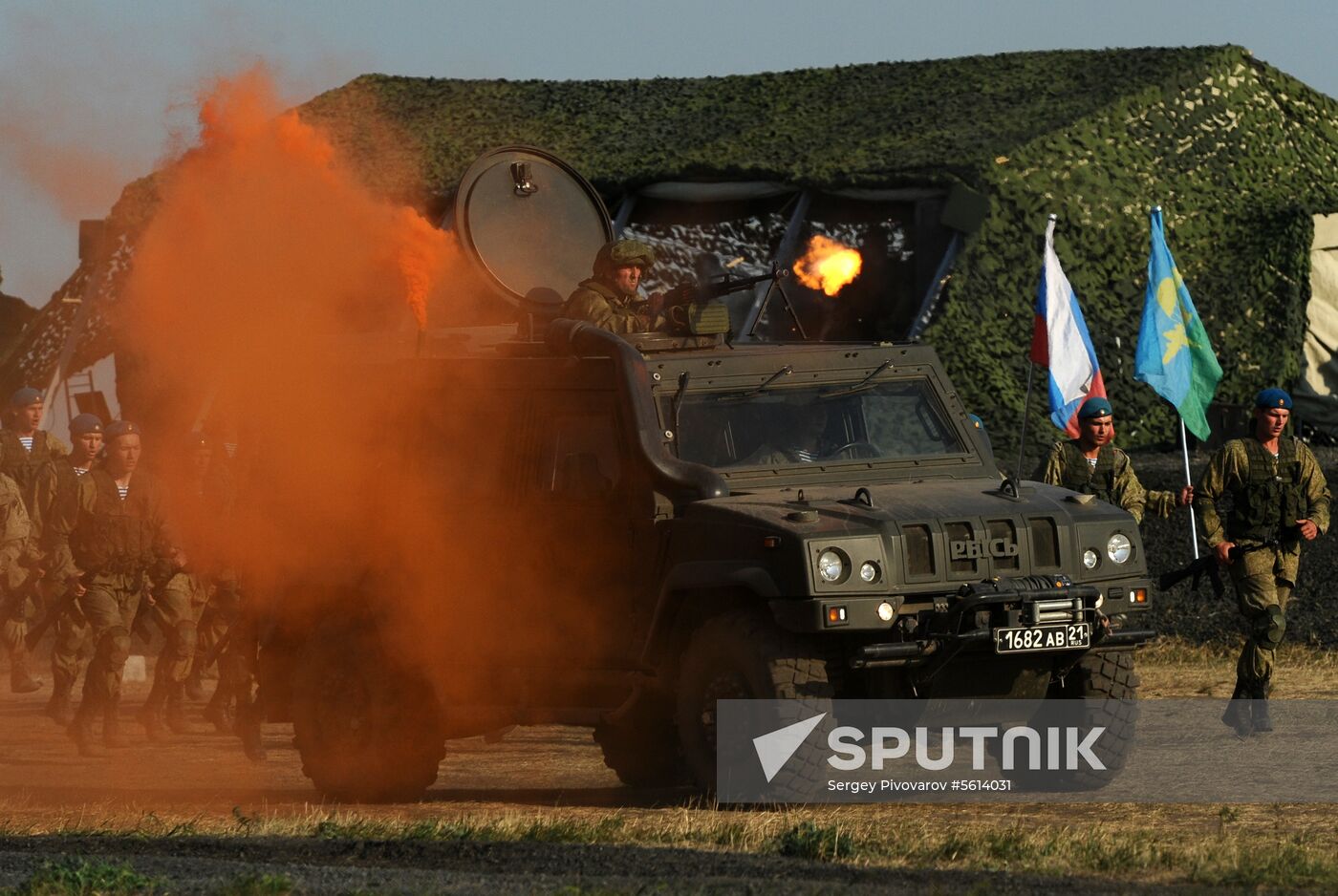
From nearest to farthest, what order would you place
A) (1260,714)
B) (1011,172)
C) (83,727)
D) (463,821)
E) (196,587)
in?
(463,821)
(1260,714)
(83,727)
(196,587)
(1011,172)

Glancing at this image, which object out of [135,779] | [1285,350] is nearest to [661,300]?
[135,779]

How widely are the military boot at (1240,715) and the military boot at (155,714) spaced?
7.01 meters

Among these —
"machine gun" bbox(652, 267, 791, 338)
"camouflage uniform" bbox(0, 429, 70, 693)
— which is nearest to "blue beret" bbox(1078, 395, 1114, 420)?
"machine gun" bbox(652, 267, 791, 338)

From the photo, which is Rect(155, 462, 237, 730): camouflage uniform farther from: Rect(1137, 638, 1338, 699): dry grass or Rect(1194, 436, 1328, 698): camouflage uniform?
Rect(1137, 638, 1338, 699): dry grass

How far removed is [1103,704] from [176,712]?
7.64 metres

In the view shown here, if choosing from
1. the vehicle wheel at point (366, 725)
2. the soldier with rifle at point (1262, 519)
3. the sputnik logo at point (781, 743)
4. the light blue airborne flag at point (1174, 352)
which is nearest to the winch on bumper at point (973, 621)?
the sputnik logo at point (781, 743)

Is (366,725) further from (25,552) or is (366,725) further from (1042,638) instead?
(25,552)

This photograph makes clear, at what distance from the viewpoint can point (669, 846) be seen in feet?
28.5

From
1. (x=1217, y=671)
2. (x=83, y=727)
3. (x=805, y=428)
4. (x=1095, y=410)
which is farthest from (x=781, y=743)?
(x=1217, y=671)

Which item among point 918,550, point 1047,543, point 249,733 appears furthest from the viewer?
point 249,733

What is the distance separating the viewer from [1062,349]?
61.4ft

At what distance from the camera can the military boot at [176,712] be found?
51.4 feet

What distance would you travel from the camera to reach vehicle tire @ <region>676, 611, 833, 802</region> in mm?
9742

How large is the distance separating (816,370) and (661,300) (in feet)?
5.28
